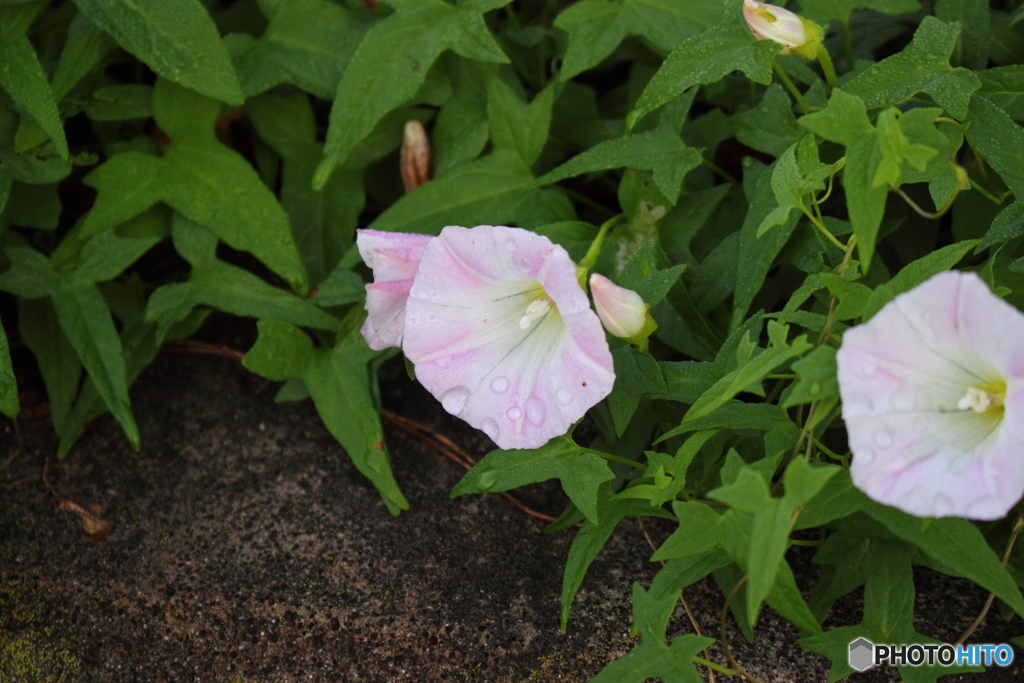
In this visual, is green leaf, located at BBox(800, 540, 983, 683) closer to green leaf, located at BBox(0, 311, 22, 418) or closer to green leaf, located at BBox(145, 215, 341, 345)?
green leaf, located at BBox(145, 215, 341, 345)

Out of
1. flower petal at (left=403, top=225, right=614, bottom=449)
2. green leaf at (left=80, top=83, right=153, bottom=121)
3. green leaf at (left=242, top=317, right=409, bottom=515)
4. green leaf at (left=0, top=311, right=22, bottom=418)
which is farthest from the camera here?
green leaf at (left=80, top=83, right=153, bottom=121)

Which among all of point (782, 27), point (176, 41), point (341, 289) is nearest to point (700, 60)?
point (782, 27)

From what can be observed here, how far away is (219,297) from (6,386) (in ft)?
1.43

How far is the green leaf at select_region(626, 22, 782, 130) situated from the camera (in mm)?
1508

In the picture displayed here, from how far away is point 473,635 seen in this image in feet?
4.89

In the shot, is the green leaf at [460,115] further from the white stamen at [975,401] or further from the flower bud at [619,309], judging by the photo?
the white stamen at [975,401]

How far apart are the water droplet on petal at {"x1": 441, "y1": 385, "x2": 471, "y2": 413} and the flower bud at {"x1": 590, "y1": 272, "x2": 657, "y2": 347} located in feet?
0.83

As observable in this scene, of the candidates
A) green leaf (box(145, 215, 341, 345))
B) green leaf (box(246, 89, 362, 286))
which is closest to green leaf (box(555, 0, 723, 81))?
green leaf (box(246, 89, 362, 286))

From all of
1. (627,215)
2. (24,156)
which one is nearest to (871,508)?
(627,215)

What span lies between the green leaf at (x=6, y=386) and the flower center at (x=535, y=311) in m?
0.91

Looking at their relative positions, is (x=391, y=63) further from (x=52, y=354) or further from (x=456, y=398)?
(x=52, y=354)

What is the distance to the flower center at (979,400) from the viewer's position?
1.05 meters

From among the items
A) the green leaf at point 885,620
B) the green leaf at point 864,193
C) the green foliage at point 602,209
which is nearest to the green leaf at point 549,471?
the green foliage at point 602,209

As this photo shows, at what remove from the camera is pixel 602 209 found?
190 cm
